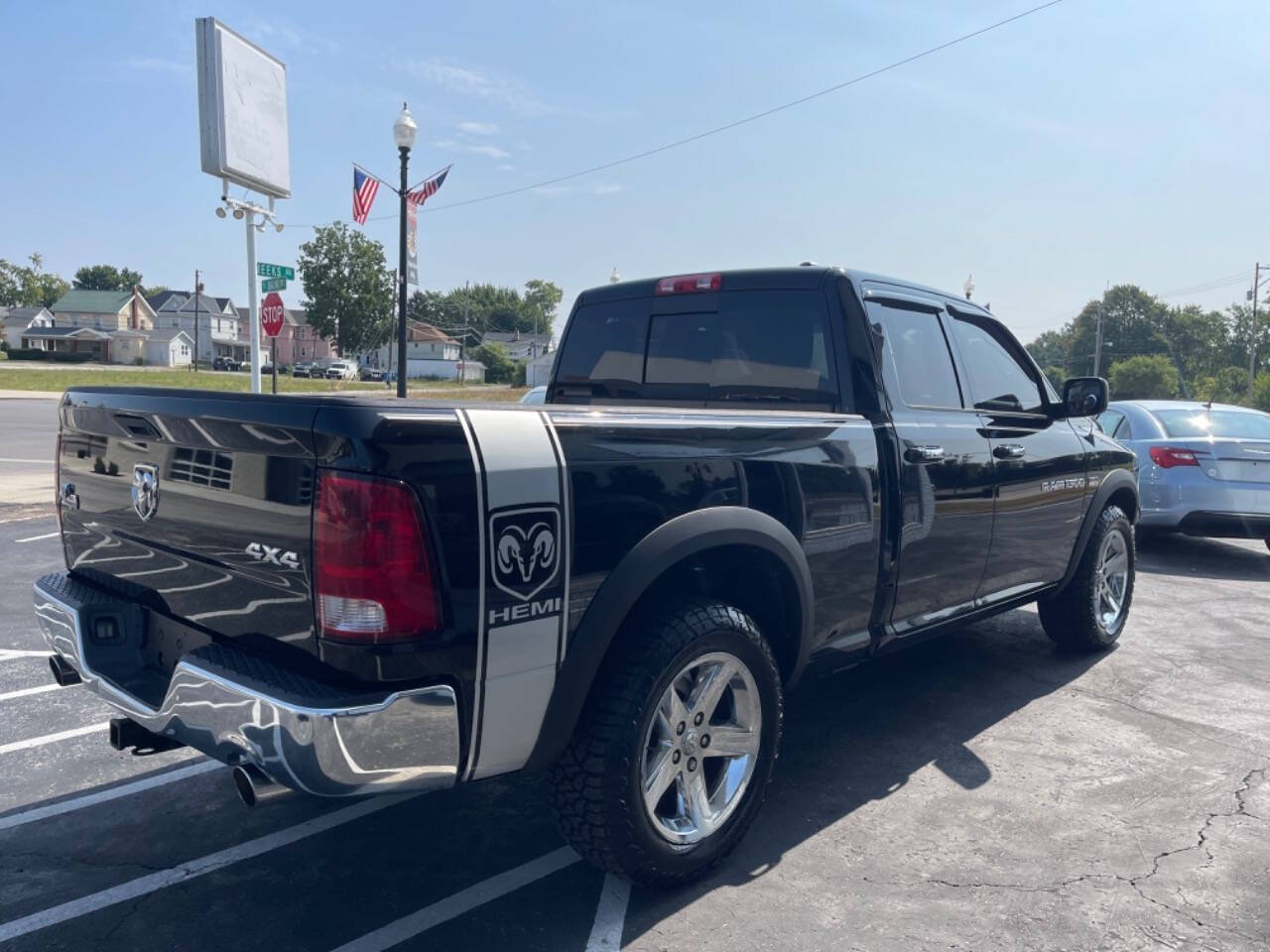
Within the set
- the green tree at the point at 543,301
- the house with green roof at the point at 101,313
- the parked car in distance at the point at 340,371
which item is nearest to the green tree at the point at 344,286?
the parked car in distance at the point at 340,371

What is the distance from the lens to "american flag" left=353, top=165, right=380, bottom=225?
16.6m

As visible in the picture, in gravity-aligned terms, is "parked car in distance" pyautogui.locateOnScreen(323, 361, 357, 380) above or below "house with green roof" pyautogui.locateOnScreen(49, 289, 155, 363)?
below

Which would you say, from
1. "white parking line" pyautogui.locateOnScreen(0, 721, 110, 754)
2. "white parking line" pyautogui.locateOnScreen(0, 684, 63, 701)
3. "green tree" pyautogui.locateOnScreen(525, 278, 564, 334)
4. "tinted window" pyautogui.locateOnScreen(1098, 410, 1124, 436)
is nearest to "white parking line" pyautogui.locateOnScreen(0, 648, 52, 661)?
"white parking line" pyautogui.locateOnScreen(0, 684, 63, 701)

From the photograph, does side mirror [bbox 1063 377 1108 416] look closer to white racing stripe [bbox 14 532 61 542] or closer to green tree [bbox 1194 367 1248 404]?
white racing stripe [bbox 14 532 61 542]

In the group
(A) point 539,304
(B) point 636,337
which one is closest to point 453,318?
(A) point 539,304

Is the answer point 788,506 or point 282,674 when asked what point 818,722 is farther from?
point 282,674

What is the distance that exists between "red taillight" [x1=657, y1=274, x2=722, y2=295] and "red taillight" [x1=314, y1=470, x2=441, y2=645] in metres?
2.36

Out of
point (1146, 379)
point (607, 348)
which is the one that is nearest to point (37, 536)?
point (607, 348)

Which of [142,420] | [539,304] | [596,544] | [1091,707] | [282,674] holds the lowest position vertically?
[1091,707]

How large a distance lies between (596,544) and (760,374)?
1.69 metres

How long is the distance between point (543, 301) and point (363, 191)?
128811mm

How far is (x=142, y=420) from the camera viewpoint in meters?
2.79

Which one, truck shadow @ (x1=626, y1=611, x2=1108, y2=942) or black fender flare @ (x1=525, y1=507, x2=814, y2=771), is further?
truck shadow @ (x1=626, y1=611, x2=1108, y2=942)

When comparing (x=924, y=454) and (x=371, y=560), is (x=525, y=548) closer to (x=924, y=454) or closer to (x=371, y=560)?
(x=371, y=560)
